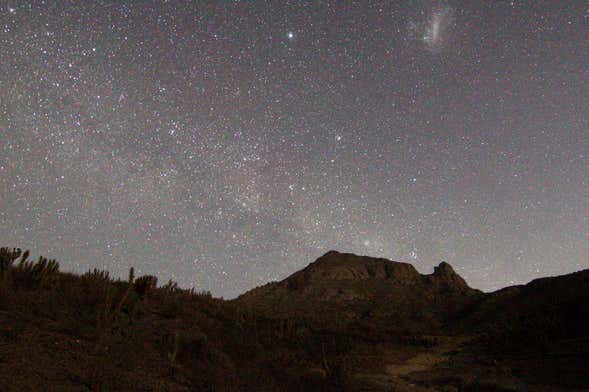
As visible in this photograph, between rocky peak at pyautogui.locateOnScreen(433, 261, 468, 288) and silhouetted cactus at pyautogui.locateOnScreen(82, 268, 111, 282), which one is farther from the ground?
rocky peak at pyautogui.locateOnScreen(433, 261, 468, 288)

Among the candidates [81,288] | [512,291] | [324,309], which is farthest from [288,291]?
[81,288]

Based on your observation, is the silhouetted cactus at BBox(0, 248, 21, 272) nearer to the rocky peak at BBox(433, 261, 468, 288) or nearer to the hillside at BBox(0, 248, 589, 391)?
the hillside at BBox(0, 248, 589, 391)

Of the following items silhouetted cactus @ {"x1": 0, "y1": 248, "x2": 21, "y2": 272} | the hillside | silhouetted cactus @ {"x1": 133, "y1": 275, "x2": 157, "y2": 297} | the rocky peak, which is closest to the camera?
the hillside

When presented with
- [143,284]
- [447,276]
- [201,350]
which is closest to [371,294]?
[447,276]

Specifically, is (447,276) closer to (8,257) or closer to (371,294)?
(371,294)

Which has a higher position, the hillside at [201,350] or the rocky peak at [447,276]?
the rocky peak at [447,276]

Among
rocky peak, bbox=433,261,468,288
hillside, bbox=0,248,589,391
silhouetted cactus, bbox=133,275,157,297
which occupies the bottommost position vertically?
hillside, bbox=0,248,589,391

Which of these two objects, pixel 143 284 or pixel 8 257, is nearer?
pixel 8 257

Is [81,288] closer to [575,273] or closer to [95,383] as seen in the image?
[95,383]

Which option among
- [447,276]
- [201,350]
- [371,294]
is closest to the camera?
[201,350]

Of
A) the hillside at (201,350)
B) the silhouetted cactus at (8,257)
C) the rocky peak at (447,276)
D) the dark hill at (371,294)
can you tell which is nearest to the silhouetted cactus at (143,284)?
Result: the hillside at (201,350)

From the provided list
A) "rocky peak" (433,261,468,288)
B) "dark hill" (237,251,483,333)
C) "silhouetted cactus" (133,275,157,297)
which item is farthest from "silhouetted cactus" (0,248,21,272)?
"rocky peak" (433,261,468,288)

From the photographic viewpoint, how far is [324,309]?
44812 mm

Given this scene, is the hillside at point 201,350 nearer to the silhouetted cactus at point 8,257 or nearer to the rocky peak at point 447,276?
A: the silhouetted cactus at point 8,257
